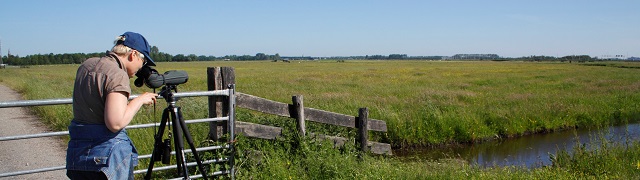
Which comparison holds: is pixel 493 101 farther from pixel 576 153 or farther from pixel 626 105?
pixel 576 153

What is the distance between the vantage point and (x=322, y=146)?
698cm

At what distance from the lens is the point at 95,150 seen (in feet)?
10.4

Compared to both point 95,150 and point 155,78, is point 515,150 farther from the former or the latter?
point 95,150

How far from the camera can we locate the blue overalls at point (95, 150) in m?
3.15

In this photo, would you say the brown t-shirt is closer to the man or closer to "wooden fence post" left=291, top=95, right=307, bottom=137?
the man

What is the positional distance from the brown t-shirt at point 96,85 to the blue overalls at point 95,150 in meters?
0.06

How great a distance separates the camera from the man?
9.75ft

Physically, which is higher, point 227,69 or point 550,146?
point 227,69

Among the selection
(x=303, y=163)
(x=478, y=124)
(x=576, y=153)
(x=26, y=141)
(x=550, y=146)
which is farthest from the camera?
(x=478, y=124)

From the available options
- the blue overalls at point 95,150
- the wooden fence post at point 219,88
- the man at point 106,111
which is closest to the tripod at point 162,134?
the man at point 106,111

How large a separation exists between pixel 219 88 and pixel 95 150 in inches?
98.7

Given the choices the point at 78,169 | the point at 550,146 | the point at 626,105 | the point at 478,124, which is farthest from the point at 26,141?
the point at 626,105

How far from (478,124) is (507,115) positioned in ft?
6.44

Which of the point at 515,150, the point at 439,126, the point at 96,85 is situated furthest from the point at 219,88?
the point at 515,150
